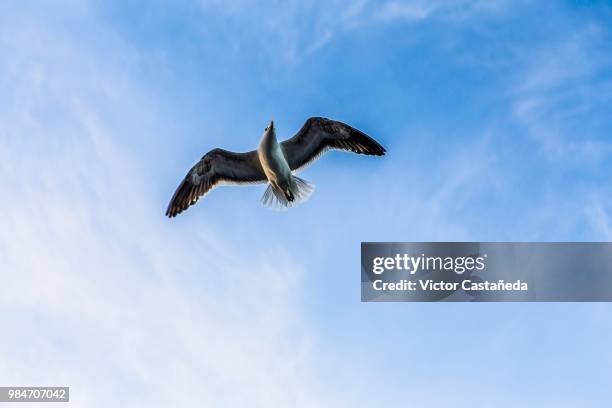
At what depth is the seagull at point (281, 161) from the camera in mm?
28469

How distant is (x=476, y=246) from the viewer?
96.9 feet

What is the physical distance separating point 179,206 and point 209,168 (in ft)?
2.47

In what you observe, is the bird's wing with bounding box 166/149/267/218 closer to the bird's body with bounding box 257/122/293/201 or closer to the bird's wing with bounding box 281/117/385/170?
the bird's body with bounding box 257/122/293/201

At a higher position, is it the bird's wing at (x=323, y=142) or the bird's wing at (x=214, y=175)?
the bird's wing at (x=323, y=142)

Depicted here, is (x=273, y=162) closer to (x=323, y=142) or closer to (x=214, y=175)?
(x=323, y=142)

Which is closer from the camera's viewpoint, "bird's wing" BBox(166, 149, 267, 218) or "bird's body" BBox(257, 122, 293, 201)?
"bird's body" BBox(257, 122, 293, 201)

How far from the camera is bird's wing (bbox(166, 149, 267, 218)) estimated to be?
28.8 metres

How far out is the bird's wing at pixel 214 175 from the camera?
28828mm

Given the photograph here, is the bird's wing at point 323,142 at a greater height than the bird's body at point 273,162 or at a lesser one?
greater

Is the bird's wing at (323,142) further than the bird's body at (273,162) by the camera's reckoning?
Yes

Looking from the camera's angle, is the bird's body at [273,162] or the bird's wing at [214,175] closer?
the bird's body at [273,162]

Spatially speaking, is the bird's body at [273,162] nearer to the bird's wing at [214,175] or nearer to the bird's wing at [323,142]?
the bird's wing at [323,142]

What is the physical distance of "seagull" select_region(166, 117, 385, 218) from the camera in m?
28.5

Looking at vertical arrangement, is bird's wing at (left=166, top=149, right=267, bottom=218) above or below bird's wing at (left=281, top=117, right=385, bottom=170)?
below
